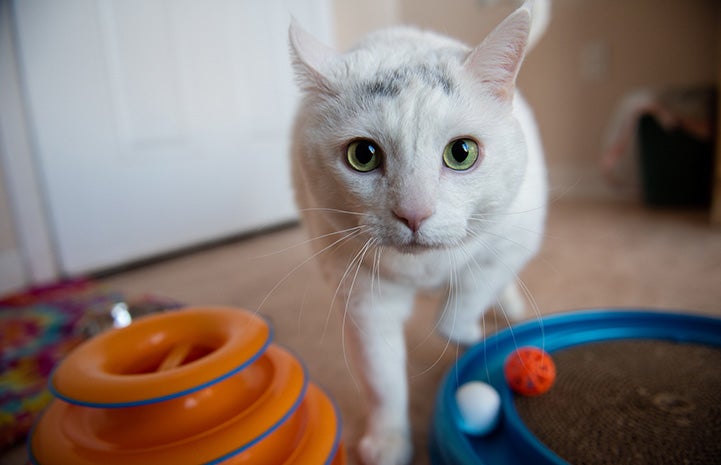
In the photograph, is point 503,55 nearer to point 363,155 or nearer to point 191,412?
point 363,155

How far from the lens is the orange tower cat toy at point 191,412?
70 centimetres

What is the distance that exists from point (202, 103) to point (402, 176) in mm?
2179

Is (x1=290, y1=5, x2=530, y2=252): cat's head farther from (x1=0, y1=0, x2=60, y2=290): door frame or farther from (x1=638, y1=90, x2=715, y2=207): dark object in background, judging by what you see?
Answer: (x1=638, y1=90, x2=715, y2=207): dark object in background

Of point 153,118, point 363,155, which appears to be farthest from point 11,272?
point 363,155

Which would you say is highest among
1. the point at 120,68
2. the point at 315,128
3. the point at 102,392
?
the point at 120,68

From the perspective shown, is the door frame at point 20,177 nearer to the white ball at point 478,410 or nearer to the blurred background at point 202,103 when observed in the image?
the blurred background at point 202,103

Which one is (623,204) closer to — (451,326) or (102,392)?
(451,326)

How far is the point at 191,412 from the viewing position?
0.77m

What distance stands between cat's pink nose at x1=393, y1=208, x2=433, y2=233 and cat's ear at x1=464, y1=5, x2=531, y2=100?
0.88 ft

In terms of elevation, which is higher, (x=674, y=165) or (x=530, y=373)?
(x=674, y=165)

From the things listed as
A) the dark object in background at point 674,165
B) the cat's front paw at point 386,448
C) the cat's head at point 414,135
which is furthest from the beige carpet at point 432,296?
the cat's head at point 414,135

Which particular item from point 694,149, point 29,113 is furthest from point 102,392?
point 694,149

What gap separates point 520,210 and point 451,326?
341mm

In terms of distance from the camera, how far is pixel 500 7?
3006 mm
